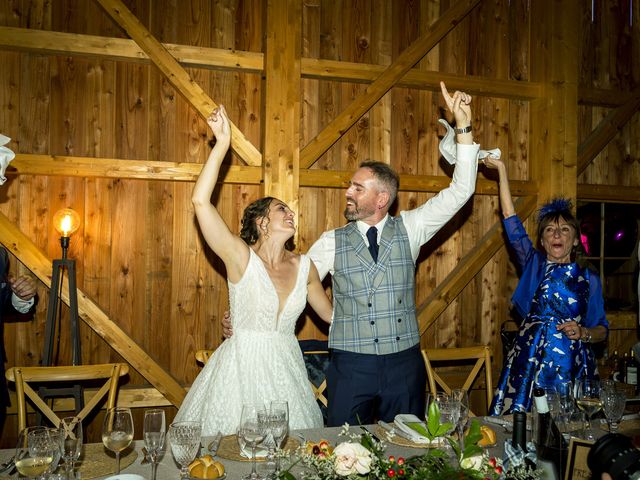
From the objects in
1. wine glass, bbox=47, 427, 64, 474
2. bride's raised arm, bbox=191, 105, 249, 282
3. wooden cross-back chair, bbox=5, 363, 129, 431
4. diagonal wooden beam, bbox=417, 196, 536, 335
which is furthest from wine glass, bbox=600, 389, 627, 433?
diagonal wooden beam, bbox=417, 196, 536, 335

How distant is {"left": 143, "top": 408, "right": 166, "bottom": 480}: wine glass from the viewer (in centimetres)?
153

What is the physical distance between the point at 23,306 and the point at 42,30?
1.87 m

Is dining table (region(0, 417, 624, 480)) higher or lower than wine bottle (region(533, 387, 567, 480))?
lower

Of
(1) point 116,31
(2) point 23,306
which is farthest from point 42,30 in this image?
(2) point 23,306

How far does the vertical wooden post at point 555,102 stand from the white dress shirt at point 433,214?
6.44 ft

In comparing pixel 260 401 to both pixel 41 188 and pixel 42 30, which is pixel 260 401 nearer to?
pixel 41 188

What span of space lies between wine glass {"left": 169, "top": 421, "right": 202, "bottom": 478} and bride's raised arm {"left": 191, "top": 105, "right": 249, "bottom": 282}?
3.46 feet

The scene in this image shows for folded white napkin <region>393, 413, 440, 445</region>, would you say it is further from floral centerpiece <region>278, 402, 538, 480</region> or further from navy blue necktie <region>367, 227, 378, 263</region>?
Result: navy blue necktie <region>367, 227, 378, 263</region>

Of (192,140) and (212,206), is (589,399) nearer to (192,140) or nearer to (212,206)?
(212,206)

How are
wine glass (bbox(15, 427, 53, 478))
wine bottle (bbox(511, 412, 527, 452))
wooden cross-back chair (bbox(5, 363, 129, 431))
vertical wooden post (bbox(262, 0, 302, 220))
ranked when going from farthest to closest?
1. vertical wooden post (bbox(262, 0, 302, 220))
2. wooden cross-back chair (bbox(5, 363, 129, 431))
3. wine bottle (bbox(511, 412, 527, 452))
4. wine glass (bbox(15, 427, 53, 478))

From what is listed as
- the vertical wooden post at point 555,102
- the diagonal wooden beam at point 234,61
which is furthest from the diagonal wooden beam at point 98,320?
the vertical wooden post at point 555,102

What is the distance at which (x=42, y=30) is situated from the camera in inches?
154

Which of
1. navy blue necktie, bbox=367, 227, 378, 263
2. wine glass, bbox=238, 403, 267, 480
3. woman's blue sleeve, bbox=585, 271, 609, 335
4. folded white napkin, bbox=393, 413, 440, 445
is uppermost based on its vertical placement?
navy blue necktie, bbox=367, 227, 378, 263

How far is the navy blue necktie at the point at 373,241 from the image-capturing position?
3.01 metres
